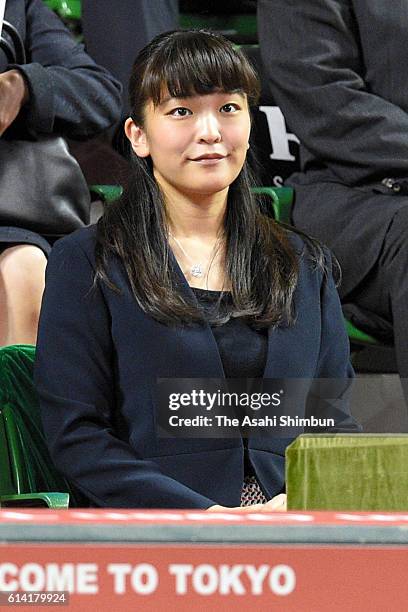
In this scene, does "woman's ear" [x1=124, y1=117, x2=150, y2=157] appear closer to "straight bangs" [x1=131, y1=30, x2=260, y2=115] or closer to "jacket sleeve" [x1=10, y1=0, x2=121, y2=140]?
"straight bangs" [x1=131, y1=30, x2=260, y2=115]

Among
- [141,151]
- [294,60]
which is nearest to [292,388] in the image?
[141,151]

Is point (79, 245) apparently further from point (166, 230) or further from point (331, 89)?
point (331, 89)

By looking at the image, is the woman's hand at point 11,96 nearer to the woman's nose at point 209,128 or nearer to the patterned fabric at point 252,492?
the woman's nose at point 209,128

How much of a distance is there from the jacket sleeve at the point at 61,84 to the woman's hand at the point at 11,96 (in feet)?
0.04

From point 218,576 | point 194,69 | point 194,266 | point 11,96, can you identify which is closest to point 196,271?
point 194,266

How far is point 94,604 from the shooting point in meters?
0.63

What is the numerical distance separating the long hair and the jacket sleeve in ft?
1.47

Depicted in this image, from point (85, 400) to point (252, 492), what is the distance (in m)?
0.22

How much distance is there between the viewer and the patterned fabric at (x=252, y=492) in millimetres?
1265

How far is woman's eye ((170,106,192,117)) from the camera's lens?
4.22 feet

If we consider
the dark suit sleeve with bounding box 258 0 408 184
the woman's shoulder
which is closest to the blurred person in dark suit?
the dark suit sleeve with bounding box 258 0 408 184

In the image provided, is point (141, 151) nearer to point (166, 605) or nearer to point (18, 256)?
point (18, 256)

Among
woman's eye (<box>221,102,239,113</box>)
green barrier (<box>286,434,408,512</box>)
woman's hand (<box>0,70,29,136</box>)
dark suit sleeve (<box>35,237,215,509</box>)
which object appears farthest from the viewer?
woman's hand (<box>0,70,29,136</box>)

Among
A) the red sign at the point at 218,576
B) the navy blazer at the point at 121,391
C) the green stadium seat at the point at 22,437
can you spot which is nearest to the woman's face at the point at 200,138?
the navy blazer at the point at 121,391
